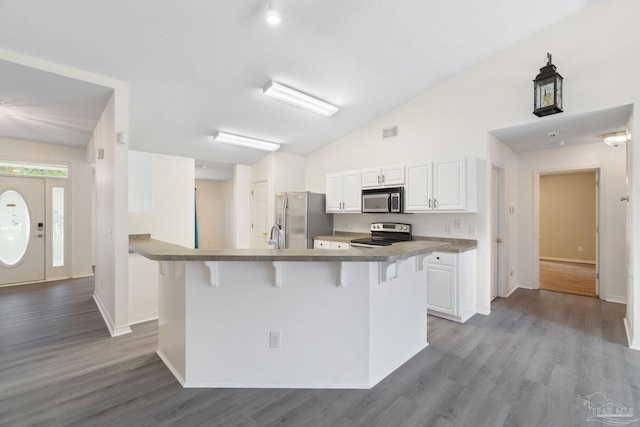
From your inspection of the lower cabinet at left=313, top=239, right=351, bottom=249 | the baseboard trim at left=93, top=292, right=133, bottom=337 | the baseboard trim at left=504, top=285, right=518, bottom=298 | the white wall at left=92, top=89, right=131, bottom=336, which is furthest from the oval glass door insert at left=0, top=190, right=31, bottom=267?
the baseboard trim at left=504, top=285, right=518, bottom=298

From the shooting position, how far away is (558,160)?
4.73 metres

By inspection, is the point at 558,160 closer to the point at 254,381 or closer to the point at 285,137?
the point at 285,137

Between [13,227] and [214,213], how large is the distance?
13.9ft

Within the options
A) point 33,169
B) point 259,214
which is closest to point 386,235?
point 259,214

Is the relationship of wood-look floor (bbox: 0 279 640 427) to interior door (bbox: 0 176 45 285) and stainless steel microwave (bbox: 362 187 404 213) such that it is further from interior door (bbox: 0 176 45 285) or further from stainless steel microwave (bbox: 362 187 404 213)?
interior door (bbox: 0 176 45 285)

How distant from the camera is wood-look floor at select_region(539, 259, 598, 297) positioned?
16.3 ft

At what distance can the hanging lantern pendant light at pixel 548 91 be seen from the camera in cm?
310

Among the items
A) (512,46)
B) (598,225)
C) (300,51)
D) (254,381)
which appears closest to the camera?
(254,381)

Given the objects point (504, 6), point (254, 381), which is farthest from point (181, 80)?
point (504, 6)

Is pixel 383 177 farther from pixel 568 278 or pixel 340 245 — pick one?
pixel 568 278

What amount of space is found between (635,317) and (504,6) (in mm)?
3368

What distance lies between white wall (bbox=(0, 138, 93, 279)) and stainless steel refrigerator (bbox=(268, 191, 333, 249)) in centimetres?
409

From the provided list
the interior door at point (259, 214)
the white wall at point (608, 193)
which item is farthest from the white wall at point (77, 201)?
the white wall at point (608, 193)

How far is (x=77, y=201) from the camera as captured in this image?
5875 millimetres
